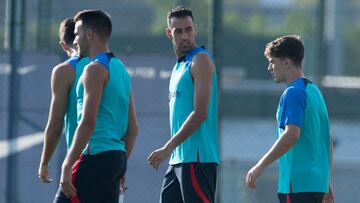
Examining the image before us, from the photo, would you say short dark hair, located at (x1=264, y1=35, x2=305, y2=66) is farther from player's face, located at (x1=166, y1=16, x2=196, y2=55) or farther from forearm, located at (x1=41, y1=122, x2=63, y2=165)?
forearm, located at (x1=41, y1=122, x2=63, y2=165)

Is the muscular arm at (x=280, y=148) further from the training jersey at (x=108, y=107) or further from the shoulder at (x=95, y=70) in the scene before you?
the shoulder at (x=95, y=70)

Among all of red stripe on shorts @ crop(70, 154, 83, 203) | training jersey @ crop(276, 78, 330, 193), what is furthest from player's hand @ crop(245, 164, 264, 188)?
red stripe on shorts @ crop(70, 154, 83, 203)

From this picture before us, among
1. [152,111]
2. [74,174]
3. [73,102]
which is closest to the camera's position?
[74,174]

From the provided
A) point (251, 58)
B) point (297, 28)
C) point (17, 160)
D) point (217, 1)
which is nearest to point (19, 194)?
point (17, 160)

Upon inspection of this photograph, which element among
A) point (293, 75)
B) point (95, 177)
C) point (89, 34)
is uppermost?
point (89, 34)

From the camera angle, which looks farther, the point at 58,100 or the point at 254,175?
the point at 58,100

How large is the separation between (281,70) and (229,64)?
17.4 metres

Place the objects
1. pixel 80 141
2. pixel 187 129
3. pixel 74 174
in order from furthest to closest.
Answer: pixel 187 129 → pixel 74 174 → pixel 80 141

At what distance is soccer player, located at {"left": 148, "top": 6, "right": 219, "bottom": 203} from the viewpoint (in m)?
6.53

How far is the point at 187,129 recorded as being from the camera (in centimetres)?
640

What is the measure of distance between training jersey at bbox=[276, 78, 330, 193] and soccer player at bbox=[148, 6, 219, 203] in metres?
0.66

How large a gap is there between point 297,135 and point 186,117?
0.94 metres

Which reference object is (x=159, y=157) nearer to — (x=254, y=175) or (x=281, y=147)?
(x=254, y=175)

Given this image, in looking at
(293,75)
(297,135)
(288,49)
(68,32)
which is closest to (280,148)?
(297,135)
